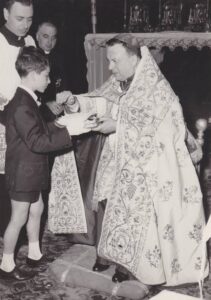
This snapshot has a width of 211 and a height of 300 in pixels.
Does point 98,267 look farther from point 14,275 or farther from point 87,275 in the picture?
point 14,275

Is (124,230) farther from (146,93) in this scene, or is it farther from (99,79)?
(99,79)

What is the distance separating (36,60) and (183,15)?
10.7 ft

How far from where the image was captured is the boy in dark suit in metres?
2.64

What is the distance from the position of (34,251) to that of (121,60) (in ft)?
4.67

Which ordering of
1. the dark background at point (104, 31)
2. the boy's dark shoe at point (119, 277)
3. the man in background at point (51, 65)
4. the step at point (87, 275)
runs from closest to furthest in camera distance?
the step at point (87, 275)
the boy's dark shoe at point (119, 277)
the man in background at point (51, 65)
the dark background at point (104, 31)

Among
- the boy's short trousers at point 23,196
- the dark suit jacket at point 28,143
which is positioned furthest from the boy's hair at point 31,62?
the boy's short trousers at point 23,196

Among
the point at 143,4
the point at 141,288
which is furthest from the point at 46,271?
the point at 143,4

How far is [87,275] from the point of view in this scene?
2.94m

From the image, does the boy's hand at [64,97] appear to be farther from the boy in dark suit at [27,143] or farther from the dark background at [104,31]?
the dark background at [104,31]

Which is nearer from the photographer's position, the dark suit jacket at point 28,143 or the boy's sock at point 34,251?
the dark suit jacket at point 28,143

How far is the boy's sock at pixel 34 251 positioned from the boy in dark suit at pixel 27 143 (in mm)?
180

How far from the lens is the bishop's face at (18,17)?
9.72ft

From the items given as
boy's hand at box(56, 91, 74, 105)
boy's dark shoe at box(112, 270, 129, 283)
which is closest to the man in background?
boy's hand at box(56, 91, 74, 105)

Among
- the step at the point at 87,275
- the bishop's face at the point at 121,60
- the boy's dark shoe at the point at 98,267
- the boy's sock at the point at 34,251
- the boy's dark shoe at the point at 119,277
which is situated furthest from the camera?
the boy's sock at the point at 34,251
